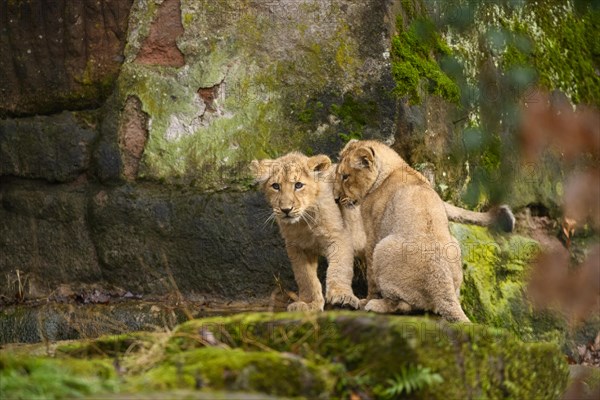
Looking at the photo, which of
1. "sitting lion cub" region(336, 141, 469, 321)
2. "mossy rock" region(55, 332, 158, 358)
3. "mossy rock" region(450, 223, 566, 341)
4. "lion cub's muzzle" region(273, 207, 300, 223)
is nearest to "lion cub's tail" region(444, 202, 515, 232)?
"mossy rock" region(450, 223, 566, 341)

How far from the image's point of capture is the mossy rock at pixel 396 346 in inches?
198

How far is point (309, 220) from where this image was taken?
27.9 ft

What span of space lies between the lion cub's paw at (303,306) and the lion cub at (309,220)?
0.02 meters

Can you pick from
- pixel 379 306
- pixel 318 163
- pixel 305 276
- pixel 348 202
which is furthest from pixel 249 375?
pixel 348 202

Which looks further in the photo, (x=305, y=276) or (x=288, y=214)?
(x=305, y=276)

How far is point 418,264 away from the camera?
24.8 ft

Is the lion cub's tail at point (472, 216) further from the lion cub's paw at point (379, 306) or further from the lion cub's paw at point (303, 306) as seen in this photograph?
the lion cub's paw at point (303, 306)

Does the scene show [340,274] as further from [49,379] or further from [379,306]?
[49,379]

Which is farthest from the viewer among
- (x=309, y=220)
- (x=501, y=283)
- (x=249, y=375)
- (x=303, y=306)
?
(x=501, y=283)

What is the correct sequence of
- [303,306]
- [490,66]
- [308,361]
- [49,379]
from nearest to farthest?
1. [49,379]
2. [308,361]
3. [303,306]
4. [490,66]

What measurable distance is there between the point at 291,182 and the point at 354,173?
558 mm

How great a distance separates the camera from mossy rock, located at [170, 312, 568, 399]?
503cm

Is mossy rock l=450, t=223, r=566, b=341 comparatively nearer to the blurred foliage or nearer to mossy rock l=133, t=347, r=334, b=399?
the blurred foliage

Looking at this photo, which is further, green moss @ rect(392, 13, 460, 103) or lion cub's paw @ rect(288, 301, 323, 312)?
green moss @ rect(392, 13, 460, 103)
